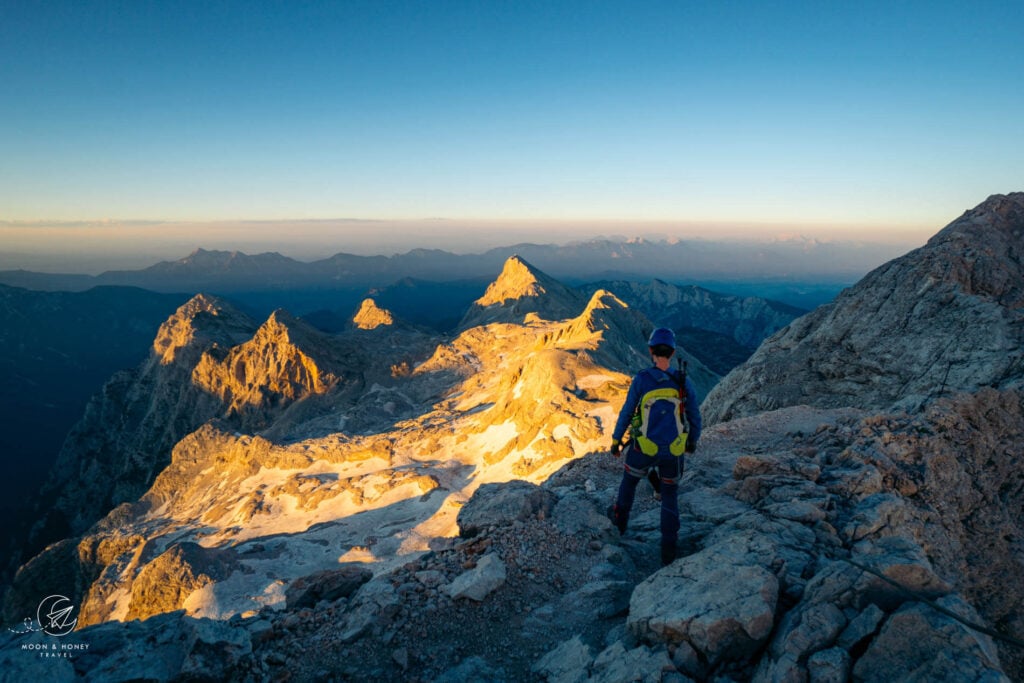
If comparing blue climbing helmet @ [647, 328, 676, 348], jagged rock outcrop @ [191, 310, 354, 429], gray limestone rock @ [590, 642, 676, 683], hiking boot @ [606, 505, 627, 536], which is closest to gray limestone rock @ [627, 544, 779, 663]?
gray limestone rock @ [590, 642, 676, 683]

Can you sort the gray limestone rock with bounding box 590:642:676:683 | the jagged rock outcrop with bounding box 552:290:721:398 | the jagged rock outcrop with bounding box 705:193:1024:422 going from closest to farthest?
the gray limestone rock with bounding box 590:642:676:683 < the jagged rock outcrop with bounding box 705:193:1024:422 < the jagged rock outcrop with bounding box 552:290:721:398

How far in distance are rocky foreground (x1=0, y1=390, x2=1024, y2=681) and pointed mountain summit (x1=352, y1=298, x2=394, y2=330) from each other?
122510mm

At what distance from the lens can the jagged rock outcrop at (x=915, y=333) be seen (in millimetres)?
15586

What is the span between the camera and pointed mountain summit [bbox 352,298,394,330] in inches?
5069

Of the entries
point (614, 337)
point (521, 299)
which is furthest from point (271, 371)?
point (614, 337)

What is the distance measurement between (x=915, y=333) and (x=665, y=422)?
1771 centimetres

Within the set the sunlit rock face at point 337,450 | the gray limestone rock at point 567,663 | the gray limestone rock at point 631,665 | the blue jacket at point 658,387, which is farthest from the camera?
the sunlit rock face at point 337,450

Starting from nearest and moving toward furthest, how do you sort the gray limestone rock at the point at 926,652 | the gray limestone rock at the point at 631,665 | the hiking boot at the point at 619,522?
1. the gray limestone rock at the point at 926,652
2. the gray limestone rock at the point at 631,665
3. the hiking boot at the point at 619,522

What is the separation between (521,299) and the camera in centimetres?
12238

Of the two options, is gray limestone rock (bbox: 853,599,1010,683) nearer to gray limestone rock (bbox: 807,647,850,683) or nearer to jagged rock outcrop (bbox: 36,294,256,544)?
gray limestone rock (bbox: 807,647,850,683)

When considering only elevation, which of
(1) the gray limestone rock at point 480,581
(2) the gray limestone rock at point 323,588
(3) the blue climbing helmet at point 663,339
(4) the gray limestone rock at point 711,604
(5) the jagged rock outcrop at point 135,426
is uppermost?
(3) the blue climbing helmet at point 663,339

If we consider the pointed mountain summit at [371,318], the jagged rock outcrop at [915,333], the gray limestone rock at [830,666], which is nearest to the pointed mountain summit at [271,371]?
the pointed mountain summit at [371,318]

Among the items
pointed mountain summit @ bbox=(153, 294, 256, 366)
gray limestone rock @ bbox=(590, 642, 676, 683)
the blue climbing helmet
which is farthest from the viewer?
pointed mountain summit @ bbox=(153, 294, 256, 366)

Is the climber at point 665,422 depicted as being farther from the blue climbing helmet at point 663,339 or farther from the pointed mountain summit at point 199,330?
the pointed mountain summit at point 199,330
